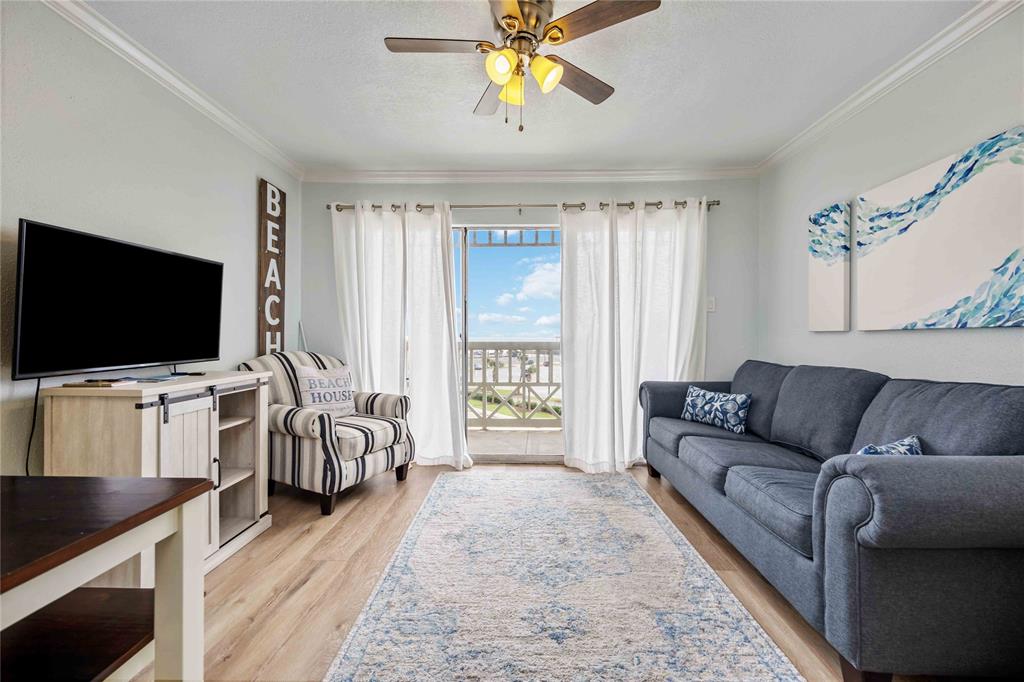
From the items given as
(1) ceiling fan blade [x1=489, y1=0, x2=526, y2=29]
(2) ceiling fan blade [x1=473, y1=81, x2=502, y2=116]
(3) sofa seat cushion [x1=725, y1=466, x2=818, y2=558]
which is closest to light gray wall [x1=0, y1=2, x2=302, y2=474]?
(2) ceiling fan blade [x1=473, y1=81, x2=502, y2=116]

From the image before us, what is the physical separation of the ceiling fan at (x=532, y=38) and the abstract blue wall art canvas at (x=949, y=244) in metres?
1.63

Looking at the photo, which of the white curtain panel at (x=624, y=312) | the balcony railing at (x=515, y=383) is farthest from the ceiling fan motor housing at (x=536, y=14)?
the balcony railing at (x=515, y=383)

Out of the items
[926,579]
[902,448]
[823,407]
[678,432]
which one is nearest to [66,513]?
[926,579]

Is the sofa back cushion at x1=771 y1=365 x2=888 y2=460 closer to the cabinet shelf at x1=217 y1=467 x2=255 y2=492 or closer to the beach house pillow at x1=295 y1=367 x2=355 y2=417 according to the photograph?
the beach house pillow at x1=295 y1=367 x2=355 y2=417

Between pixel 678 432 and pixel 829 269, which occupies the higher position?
pixel 829 269

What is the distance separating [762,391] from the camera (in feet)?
10.5

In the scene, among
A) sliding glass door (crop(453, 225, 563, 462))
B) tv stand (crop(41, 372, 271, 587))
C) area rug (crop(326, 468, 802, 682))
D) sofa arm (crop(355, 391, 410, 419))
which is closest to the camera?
area rug (crop(326, 468, 802, 682))

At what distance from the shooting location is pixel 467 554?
2.36 metres

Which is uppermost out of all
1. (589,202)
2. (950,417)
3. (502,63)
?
(589,202)

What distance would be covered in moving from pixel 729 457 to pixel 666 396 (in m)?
1.15

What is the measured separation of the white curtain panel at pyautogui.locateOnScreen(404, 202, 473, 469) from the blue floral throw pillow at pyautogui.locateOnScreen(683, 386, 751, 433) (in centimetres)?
182

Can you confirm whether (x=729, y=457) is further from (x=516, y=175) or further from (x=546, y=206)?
(x=516, y=175)

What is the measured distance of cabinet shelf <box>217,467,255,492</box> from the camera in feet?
7.96

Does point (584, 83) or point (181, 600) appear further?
point (584, 83)
